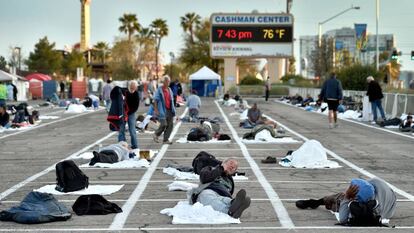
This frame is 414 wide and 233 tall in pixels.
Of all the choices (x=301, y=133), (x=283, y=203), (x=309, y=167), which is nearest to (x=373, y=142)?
(x=301, y=133)

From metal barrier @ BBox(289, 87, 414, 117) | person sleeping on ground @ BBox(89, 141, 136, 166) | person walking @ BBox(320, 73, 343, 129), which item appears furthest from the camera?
metal barrier @ BBox(289, 87, 414, 117)

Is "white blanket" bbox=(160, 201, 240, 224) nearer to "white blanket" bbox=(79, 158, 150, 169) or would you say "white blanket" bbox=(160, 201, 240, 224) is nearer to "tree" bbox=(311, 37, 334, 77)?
"white blanket" bbox=(79, 158, 150, 169)

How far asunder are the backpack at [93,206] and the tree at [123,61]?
375 feet

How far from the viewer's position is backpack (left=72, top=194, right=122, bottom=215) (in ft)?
32.6

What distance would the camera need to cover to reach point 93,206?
9.99m

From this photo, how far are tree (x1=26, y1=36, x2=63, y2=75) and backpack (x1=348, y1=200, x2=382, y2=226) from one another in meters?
109

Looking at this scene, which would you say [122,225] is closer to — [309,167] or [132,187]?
[132,187]

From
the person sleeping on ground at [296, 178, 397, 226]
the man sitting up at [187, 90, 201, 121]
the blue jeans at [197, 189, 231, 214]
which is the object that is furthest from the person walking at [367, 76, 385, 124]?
the blue jeans at [197, 189, 231, 214]

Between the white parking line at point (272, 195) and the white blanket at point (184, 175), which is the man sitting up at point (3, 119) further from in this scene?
the white blanket at point (184, 175)

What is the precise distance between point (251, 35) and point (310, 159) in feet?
193

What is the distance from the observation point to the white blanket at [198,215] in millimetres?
9398

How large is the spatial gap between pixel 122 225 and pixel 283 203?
2.69 metres

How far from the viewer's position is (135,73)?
413 feet

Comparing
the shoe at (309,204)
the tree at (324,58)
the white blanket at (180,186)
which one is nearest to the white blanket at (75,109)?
the white blanket at (180,186)
